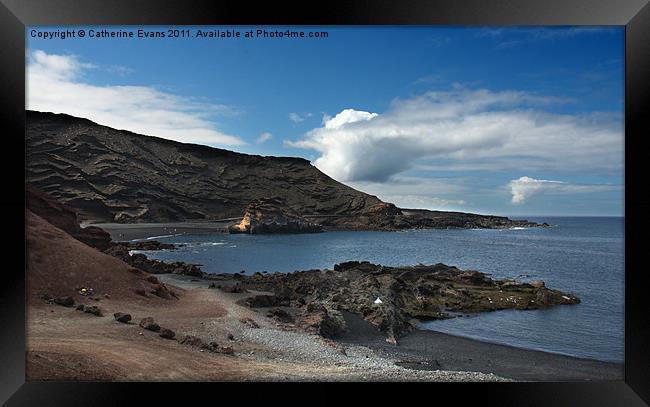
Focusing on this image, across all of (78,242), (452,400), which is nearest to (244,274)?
(78,242)

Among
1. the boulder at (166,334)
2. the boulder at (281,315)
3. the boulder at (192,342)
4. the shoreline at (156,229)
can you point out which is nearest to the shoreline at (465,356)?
the boulder at (281,315)

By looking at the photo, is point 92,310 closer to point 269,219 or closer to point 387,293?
point 269,219

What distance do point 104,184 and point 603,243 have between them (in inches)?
267

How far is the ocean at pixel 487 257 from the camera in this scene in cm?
432

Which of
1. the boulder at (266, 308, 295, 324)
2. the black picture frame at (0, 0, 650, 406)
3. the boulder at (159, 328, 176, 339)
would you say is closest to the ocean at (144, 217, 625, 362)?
the boulder at (266, 308, 295, 324)

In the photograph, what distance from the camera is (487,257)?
4902 millimetres

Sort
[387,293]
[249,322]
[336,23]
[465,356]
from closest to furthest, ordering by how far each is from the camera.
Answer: [336,23]
[465,356]
[249,322]
[387,293]

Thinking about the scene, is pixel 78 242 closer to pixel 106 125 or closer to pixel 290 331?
pixel 106 125

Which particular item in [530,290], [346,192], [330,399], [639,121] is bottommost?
[330,399]

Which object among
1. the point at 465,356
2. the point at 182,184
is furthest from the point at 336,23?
the point at 465,356

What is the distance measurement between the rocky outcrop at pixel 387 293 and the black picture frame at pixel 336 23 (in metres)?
1.39

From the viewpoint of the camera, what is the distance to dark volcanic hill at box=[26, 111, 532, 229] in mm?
4520

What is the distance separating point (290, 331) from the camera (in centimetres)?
470

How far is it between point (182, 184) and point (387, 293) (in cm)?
347
